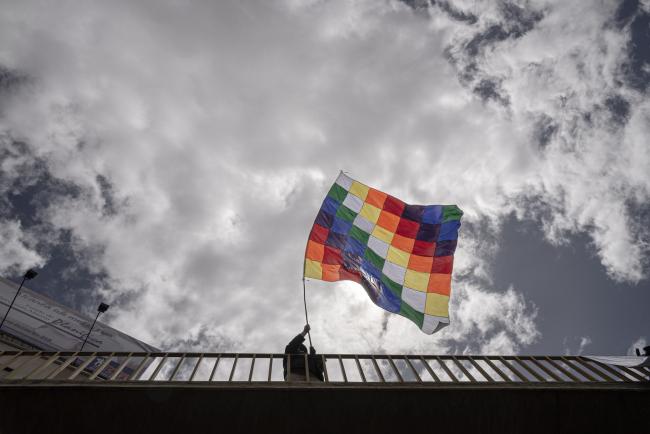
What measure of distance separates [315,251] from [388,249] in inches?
68.7

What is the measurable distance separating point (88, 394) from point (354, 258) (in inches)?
218

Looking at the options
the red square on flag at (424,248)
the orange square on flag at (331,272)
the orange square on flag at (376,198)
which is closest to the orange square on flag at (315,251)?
the orange square on flag at (331,272)

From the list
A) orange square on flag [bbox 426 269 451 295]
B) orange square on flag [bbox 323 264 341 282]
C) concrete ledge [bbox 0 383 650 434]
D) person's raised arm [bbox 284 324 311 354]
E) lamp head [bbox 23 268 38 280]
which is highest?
lamp head [bbox 23 268 38 280]

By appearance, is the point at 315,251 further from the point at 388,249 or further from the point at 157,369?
the point at 157,369

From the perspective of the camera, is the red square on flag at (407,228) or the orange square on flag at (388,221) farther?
the orange square on flag at (388,221)

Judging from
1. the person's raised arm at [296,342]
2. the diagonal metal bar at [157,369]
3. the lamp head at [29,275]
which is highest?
the lamp head at [29,275]

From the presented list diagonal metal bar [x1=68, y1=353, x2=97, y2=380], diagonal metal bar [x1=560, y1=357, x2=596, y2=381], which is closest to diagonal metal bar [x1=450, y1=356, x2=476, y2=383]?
diagonal metal bar [x1=560, y1=357, x2=596, y2=381]

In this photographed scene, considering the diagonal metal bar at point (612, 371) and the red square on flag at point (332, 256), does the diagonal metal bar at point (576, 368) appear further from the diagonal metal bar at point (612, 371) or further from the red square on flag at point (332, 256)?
the red square on flag at point (332, 256)

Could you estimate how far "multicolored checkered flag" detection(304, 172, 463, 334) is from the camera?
808 cm

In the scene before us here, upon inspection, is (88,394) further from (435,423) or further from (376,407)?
(435,423)

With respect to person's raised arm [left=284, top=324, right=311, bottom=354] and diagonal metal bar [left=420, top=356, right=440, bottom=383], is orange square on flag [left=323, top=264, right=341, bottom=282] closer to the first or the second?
person's raised arm [left=284, top=324, right=311, bottom=354]

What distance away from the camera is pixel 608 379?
20.2 feet

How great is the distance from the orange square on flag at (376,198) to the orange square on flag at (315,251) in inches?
74.6

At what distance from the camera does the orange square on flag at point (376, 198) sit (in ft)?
31.6
